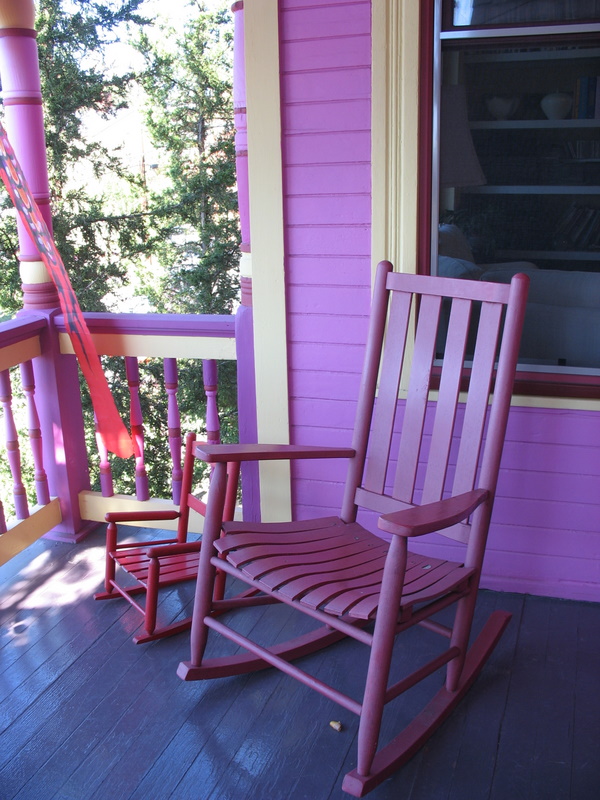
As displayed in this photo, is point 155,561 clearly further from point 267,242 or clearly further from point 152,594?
point 267,242

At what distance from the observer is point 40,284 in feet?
10.1

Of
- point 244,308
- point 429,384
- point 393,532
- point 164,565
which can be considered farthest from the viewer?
point 244,308

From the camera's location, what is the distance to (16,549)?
2.98 m

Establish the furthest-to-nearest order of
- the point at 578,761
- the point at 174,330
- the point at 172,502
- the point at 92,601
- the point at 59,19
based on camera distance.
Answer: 1. the point at 59,19
2. the point at 172,502
3. the point at 174,330
4. the point at 92,601
5. the point at 578,761

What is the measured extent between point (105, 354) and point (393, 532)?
5.28 ft

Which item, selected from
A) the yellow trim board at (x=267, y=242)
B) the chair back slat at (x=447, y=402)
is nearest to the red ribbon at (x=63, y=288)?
the yellow trim board at (x=267, y=242)

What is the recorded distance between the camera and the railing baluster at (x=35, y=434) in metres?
2.99

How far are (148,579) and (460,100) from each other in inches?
70.1

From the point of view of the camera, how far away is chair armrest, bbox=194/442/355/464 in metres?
2.24

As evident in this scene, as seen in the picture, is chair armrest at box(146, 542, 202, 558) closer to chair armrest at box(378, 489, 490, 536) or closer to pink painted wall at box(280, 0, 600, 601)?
pink painted wall at box(280, 0, 600, 601)

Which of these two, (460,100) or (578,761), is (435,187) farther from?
(578,761)

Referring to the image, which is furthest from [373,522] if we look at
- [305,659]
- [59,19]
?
[59,19]

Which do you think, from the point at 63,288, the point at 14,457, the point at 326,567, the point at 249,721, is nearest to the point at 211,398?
the point at 63,288

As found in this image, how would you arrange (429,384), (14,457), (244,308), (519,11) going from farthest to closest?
1. (14,457)
2. (244,308)
3. (429,384)
4. (519,11)
